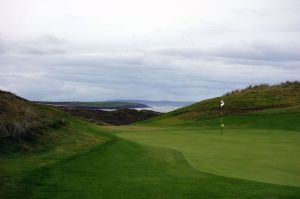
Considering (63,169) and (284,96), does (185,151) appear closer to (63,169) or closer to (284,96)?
(63,169)

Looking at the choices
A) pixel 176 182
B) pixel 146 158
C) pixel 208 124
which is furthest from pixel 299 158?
pixel 208 124

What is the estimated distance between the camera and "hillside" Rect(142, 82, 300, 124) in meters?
53.3

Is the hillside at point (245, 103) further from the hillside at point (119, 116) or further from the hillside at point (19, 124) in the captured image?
the hillside at point (19, 124)

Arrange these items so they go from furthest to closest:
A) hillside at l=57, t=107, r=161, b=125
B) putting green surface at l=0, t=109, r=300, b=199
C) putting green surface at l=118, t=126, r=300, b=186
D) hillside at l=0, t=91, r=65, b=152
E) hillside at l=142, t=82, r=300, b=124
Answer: hillside at l=57, t=107, r=161, b=125 → hillside at l=142, t=82, r=300, b=124 → hillside at l=0, t=91, r=65, b=152 → putting green surface at l=118, t=126, r=300, b=186 → putting green surface at l=0, t=109, r=300, b=199

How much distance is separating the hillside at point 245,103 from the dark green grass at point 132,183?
3406 cm

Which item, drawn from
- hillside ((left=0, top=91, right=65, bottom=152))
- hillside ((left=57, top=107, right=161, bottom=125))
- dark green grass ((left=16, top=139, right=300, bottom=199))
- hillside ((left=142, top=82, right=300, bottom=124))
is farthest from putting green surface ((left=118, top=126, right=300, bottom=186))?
hillside ((left=57, top=107, right=161, bottom=125))

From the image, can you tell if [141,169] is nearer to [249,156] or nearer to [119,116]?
[249,156]

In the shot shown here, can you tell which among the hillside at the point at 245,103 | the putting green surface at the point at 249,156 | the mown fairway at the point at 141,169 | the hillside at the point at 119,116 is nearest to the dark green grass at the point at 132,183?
the mown fairway at the point at 141,169

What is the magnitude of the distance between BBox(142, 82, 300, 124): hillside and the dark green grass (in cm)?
3406

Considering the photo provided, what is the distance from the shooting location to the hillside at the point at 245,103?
53312 millimetres

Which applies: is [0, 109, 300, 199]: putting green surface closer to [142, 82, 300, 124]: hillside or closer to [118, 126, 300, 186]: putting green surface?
[118, 126, 300, 186]: putting green surface

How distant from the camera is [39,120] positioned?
20219mm

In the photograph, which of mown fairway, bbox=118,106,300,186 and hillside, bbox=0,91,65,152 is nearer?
mown fairway, bbox=118,106,300,186

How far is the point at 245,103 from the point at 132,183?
47922 millimetres
